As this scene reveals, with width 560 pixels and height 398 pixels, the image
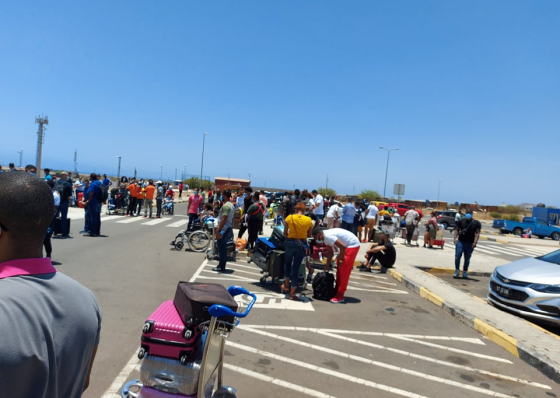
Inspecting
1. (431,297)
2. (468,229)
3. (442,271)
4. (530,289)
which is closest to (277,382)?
(431,297)

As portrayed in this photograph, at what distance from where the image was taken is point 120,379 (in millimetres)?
4156

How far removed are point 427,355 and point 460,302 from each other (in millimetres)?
3097

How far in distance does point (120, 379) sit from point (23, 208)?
127 inches

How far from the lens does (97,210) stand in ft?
43.2

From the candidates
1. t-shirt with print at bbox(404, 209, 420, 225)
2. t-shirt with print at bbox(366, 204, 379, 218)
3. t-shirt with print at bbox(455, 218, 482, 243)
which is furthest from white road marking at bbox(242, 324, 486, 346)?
t-shirt with print at bbox(404, 209, 420, 225)

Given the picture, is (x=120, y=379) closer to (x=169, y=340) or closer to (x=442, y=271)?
(x=169, y=340)

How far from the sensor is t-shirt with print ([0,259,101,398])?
1.29 meters

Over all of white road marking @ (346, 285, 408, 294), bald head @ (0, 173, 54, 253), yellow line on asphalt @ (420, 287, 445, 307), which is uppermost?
bald head @ (0, 173, 54, 253)

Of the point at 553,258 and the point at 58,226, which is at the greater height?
the point at 553,258

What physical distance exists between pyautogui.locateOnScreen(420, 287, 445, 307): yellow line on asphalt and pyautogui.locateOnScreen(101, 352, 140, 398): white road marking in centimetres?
592

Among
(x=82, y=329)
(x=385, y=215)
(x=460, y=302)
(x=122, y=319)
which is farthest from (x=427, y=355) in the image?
(x=385, y=215)

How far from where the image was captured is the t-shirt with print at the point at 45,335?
4.23 ft

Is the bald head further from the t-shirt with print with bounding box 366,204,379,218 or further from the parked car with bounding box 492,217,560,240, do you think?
the parked car with bounding box 492,217,560,240

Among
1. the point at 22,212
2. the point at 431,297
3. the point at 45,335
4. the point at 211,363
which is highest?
the point at 22,212
